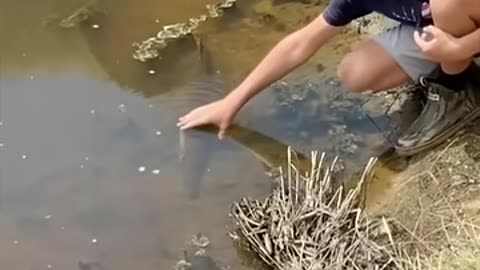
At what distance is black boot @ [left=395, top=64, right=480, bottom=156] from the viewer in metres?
2.59

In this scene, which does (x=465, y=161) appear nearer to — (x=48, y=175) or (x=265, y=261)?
(x=265, y=261)

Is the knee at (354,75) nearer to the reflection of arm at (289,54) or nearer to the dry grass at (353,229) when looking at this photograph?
the reflection of arm at (289,54)

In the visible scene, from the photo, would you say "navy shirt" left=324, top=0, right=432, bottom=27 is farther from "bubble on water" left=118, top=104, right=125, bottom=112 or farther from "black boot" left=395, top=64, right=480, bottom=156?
"bubble on water" left=118, top=104, right=125, bottom=112

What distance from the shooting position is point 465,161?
2529 mm

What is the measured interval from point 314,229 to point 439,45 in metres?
0.50

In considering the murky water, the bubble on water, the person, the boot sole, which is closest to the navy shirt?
the person

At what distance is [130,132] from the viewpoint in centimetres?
288

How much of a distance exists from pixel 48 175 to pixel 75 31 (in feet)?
2.07

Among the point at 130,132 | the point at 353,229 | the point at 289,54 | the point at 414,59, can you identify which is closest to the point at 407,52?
the point at 414,59

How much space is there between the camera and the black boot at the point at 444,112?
2.59 meters

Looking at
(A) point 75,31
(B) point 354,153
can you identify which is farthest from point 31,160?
(B) point 354,153

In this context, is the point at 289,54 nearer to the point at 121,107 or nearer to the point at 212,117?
the point at 212,117

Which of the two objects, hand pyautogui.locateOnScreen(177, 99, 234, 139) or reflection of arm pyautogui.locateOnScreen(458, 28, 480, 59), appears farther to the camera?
hand pyautogui.locateOnScreen(177, 99, 234, 139)

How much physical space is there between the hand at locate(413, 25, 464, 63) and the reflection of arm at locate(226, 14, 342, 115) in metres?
0.26
